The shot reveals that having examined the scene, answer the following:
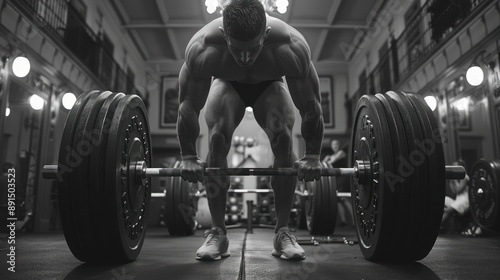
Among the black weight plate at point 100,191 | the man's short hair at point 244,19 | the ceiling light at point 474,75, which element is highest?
the ceiling light at point 474,75

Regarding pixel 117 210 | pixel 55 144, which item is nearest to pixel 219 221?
pixel 117 210

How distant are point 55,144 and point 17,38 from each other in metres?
1.50

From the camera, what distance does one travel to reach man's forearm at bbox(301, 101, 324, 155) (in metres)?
1.59

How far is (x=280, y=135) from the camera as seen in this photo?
5.48ft

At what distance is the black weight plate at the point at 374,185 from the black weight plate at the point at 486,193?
5.00 feet

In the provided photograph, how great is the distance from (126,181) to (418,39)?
4.89 m

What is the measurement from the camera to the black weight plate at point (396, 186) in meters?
1.27

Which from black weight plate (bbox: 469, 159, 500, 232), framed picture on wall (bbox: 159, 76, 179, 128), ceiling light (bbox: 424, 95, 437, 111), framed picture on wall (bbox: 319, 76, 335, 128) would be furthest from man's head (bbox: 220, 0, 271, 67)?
framed picture on wall (bbox: 319, 76, 335, 128)

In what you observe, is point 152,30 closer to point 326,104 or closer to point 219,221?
point 326,104

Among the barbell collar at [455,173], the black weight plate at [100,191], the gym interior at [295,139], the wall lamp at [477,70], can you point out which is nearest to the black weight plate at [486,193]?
the gym interior at [295,139]

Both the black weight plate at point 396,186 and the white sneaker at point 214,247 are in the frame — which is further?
the white sneaker at point 214,247

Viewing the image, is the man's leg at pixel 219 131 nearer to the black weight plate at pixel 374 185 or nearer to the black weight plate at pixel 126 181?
the black weight plate at pixel 126 181

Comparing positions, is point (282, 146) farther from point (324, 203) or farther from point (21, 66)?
point (21, 66)

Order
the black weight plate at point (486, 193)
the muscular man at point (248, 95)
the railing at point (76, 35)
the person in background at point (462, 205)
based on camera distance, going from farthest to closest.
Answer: the railing at point (76, 35) < the person in background at point (462, 205) < the black weight plate at point (486, 193) < the muscular man at point (248, 95)
